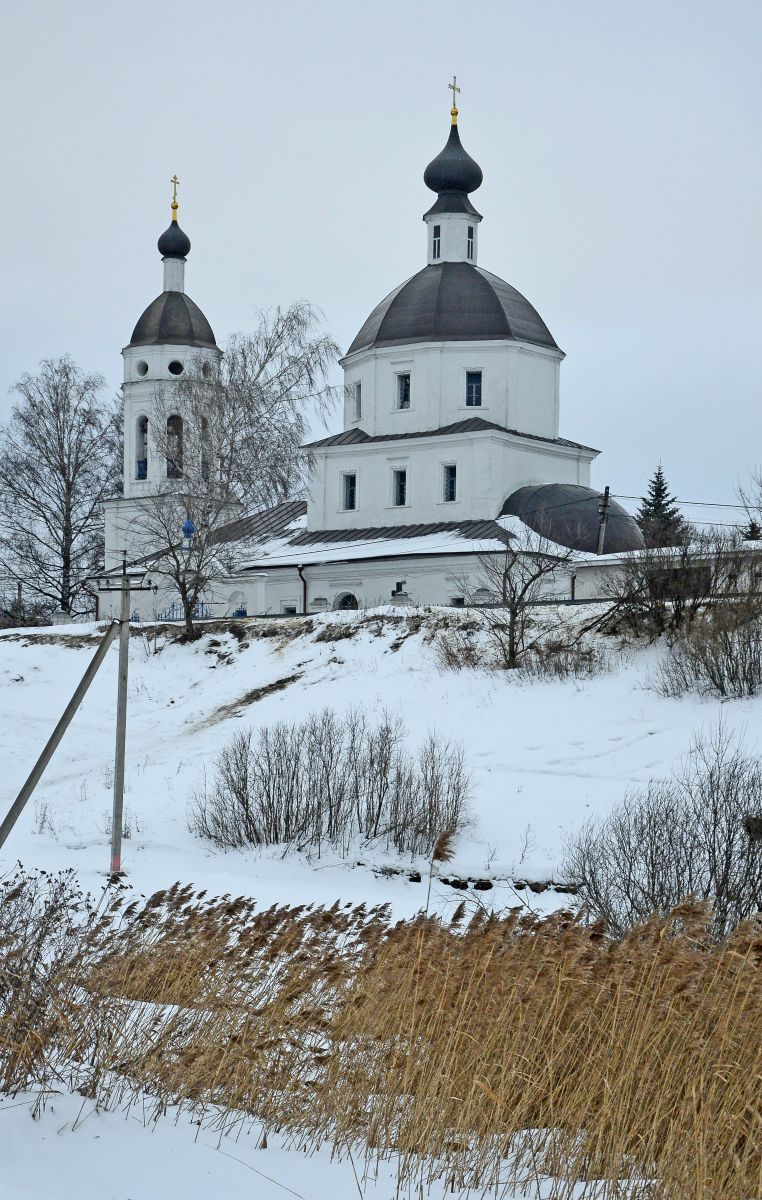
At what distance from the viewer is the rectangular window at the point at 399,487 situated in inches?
1444

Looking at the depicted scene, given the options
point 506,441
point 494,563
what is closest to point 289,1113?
point 494,563

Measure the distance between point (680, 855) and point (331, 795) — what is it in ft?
20.1

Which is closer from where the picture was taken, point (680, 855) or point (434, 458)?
point (680, 855)

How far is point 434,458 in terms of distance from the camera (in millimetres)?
36000

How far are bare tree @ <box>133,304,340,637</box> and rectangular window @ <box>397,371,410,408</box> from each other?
1.78 meters

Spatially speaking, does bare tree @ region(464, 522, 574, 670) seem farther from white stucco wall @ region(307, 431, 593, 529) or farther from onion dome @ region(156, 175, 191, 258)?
onion dome @ region(156, 175, 191, 258)

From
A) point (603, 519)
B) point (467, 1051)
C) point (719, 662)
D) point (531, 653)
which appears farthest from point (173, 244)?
point (467, 1051)

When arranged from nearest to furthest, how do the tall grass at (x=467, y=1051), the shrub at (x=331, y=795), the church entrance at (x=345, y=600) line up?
the tall grass at (x=467, y=1051) → the shrub at (x=331, y=795) → the church entrance at (x=345, y=600)

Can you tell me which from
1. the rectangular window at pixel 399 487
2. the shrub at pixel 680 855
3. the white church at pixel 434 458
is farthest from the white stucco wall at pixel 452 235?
the shrub at pixel 680 855

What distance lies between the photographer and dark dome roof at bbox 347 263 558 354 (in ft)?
119

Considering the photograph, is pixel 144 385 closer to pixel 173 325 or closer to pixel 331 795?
pixel 173 325

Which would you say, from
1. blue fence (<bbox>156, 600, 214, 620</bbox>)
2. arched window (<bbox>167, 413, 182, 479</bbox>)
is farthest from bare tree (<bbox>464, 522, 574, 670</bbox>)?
arched window (<bbox>167, 413, 182, 479</bbox>)

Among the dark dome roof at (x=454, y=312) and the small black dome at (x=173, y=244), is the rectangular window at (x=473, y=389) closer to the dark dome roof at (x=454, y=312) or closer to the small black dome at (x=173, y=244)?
the dark dome roof at (x=454, y=312)

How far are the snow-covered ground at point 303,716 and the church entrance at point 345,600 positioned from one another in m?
5.62
